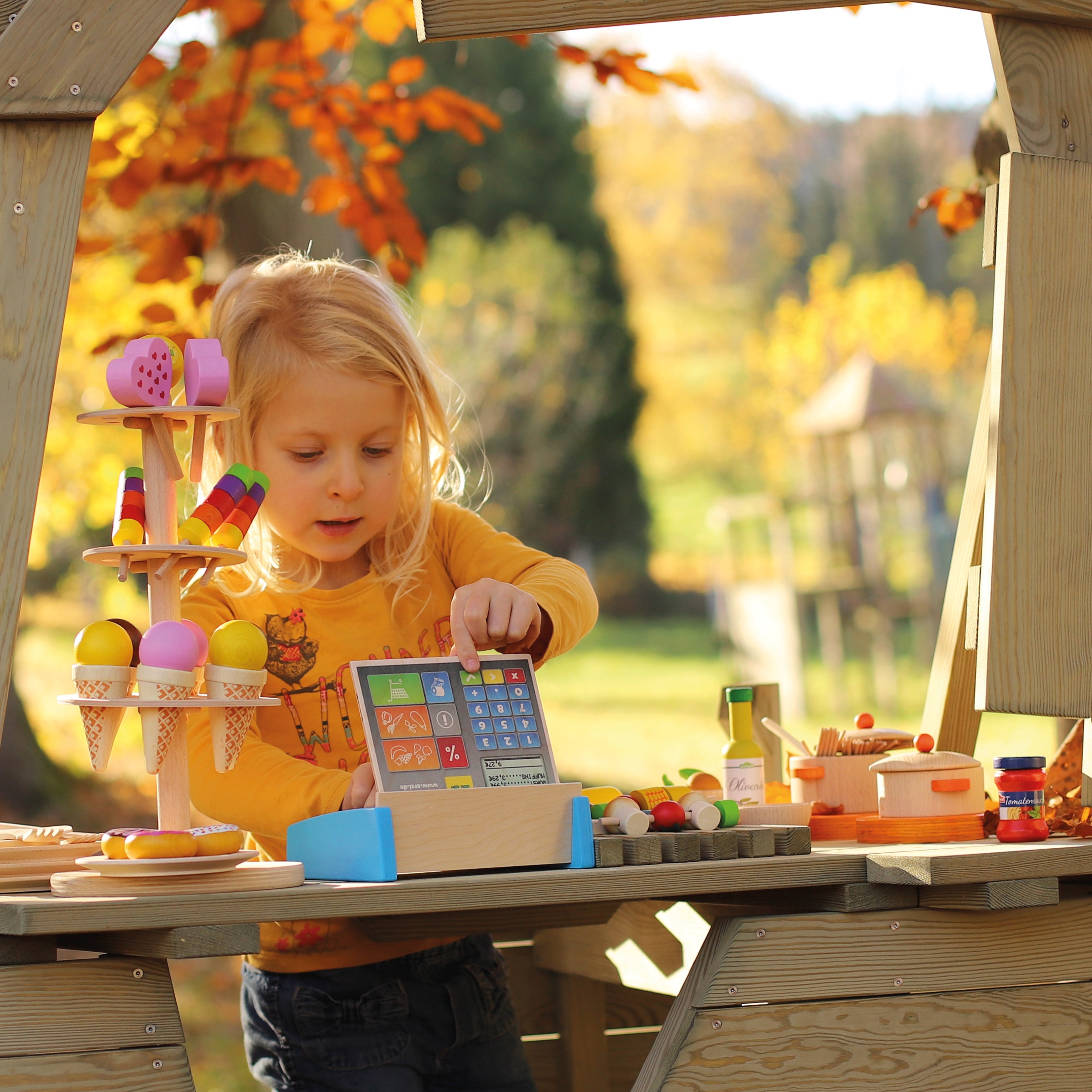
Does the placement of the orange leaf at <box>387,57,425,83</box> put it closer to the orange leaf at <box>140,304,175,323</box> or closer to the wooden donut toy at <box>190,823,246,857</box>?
the orange leaf at <box>140,304,175,323</box>

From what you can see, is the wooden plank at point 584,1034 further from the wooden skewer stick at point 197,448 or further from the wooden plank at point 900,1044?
the wooden skewer stick at point 197,448

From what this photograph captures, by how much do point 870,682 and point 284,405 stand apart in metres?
14.1

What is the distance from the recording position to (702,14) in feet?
5.44

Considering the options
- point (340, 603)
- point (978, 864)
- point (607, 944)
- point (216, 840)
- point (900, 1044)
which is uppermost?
point (340, 603)

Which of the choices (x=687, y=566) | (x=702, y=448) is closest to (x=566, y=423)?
(x=687, y=566)

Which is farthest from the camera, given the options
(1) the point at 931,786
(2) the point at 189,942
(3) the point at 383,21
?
(3) the point at 383,21

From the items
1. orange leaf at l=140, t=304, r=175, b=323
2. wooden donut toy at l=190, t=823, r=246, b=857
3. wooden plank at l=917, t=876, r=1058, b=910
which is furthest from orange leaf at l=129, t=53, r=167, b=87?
wooden plank at l=917, t=876, r=1058, b=910

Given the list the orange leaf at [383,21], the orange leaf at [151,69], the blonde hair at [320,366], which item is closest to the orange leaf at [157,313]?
the orange leaf at [151,69]

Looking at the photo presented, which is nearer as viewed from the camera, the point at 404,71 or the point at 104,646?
the point at 104,646

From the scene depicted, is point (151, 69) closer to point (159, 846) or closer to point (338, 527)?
point (338, 527)

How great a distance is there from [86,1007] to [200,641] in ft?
1.34

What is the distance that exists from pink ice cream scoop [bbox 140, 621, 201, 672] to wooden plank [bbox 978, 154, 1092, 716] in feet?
3.10

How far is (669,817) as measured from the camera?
5.53 feet

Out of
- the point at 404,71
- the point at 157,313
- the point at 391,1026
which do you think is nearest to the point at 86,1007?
the point at 391,1026
